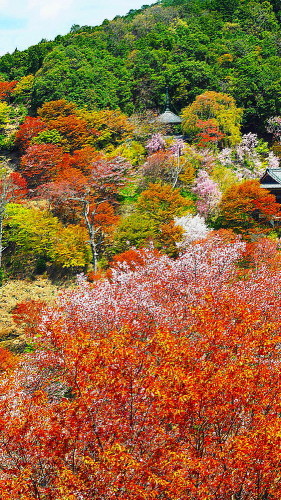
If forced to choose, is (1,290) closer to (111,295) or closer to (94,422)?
(111,295)

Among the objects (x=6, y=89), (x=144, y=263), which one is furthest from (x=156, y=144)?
(x=6, y=89)

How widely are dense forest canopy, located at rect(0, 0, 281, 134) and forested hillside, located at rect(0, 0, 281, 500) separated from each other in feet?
0.76

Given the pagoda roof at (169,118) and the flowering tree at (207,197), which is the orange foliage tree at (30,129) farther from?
the flowering tree at (207,197)

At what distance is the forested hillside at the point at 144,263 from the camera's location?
707cm

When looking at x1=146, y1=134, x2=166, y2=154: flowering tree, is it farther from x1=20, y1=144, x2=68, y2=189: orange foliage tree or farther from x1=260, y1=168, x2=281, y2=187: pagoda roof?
x1=260, y1=168, x2=281, y2=187: pagoda roof

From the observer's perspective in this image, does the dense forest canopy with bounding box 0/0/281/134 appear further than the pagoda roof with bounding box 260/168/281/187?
Yes

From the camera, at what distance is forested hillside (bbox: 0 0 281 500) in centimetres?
707

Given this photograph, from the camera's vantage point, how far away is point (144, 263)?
19906mm

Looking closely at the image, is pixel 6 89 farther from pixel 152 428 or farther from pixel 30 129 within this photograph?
pixel 152 428

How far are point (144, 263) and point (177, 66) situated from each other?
31.4m

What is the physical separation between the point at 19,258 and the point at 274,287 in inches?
785

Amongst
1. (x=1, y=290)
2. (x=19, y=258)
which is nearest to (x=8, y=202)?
(x=19, y=258)

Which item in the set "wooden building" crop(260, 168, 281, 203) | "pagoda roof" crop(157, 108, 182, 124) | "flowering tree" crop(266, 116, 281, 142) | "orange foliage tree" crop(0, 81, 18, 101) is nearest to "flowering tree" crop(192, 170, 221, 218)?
"wooden building" crop(260, 168, 281, 203)

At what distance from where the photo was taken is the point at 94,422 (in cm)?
707
